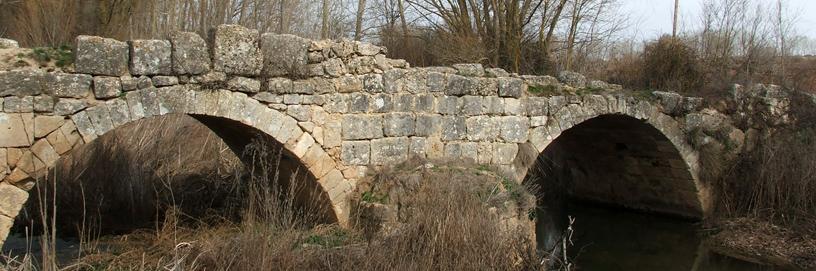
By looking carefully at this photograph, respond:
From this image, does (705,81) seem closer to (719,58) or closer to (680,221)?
(719,58)

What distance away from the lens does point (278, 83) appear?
5605 mm

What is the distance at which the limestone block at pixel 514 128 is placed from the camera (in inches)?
280

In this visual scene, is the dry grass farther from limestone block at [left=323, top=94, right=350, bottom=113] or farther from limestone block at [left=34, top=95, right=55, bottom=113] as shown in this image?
limestone block at [left=34, top=95, right=55, bottom=113]

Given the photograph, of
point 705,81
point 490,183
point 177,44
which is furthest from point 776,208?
point 177,44

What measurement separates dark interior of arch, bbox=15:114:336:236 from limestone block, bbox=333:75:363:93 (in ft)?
2.36

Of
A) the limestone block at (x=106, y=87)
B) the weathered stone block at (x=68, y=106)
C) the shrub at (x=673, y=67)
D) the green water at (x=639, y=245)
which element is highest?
the shrub at (x=673, y=67)

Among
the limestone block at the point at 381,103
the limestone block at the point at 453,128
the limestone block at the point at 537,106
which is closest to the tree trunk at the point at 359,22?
the limestone block at the point at 537,106

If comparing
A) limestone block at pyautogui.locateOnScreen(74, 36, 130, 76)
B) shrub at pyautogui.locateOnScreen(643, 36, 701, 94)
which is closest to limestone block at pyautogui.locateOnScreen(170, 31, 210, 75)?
limestone block at pyautogui.locateOnScreen(74, 36, 130, 76)

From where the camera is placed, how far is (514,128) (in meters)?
7.20

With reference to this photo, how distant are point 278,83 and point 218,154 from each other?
405 cm

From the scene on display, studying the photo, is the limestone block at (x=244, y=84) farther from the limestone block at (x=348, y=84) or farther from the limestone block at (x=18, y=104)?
the limestone block at (x=18, y=104)

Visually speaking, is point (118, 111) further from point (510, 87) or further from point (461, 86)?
point (510, 87)

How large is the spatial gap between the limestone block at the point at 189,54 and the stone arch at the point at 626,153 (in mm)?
3566

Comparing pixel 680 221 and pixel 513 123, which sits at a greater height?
pixel 513 123
